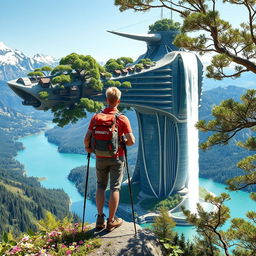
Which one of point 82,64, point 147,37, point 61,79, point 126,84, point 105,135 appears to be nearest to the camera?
point 105,135

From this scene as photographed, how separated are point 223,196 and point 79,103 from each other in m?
23.7

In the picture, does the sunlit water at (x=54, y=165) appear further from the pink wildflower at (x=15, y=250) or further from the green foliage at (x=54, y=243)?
the pink wildflower at (x=15, y=250)

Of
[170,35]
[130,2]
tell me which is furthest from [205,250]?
[170,35]

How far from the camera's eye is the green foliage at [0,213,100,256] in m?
5.45

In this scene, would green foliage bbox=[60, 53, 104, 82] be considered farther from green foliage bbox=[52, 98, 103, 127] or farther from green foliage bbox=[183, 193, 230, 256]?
green foliage bbox=[183, 193, 230, 256]

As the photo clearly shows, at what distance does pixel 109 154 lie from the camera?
600 centimetres

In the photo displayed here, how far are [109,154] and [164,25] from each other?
4186 centimetres

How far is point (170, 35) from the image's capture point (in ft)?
147

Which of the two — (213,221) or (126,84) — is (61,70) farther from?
(213,221)

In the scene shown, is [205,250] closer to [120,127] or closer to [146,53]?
[120,127]

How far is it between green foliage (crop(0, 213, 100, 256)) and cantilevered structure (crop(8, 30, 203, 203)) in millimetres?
30488

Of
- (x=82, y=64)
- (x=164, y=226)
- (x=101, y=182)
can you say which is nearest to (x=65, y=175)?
(x=82, y=64)

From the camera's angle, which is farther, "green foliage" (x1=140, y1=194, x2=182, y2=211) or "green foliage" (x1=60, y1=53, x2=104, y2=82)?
"green foliage" (x1=140, y1=194, x2=182, y2=211)

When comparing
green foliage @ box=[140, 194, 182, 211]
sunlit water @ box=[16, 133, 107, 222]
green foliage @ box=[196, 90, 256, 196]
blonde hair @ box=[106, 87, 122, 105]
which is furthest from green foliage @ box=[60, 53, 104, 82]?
sunlit water @ box=[16, 133, 107, 222]
